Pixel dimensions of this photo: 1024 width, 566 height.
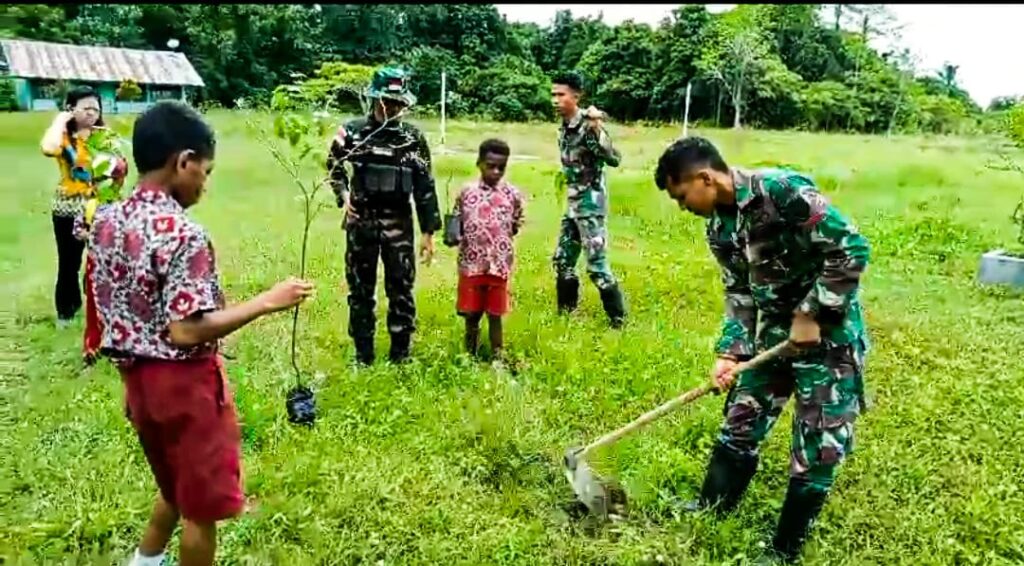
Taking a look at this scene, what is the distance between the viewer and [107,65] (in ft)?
89.2

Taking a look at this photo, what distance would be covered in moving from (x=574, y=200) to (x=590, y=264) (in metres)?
0.45

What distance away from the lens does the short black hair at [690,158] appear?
9.72 ft

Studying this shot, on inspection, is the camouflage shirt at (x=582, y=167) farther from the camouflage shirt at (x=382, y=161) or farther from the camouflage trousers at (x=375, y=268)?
the camouflage trousers at (x=375, y=268)

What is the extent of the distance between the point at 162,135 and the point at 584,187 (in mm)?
3963

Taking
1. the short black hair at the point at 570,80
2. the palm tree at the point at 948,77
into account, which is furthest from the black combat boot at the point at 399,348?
the palm tree at the point at 948,77

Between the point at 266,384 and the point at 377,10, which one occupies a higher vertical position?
the point at 377,10

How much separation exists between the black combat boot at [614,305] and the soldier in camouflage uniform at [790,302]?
2.74 m

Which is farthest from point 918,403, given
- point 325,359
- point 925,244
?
point 925,244

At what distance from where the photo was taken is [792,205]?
296 cm

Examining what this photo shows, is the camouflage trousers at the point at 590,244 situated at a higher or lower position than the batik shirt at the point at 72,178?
lower

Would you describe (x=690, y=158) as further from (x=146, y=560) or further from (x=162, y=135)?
(x=146, y=560)

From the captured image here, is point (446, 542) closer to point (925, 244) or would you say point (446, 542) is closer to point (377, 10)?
point (925, 244)

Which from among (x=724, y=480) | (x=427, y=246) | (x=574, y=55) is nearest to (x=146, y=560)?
(x=724, y=480)

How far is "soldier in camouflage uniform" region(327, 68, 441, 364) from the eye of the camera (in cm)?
483
